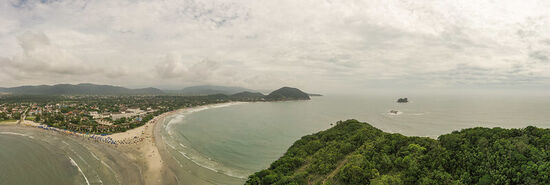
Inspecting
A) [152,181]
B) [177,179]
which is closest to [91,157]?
[152,181]

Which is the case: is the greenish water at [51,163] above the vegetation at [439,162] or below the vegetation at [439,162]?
below

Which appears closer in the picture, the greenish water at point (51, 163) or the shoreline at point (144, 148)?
the greenish water at point (51, 163)

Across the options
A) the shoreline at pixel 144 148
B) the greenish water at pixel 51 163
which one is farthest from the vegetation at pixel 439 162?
the greenish water at pixel 51 163

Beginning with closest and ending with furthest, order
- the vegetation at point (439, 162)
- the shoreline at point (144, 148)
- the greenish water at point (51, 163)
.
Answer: the vegetation at point (439, 162) → the greenish water at point (51, 163) → the shoreline at point (144, 148)

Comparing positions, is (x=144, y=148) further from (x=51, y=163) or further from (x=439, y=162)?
(x=439, y=162)

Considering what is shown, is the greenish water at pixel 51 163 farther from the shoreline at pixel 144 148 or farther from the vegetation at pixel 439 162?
the vegetation at pixel 439 162

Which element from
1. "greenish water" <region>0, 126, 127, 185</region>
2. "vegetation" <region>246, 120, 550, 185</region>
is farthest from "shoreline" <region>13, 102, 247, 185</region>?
"vegetation" <region>246, 120, 550, 185</region>

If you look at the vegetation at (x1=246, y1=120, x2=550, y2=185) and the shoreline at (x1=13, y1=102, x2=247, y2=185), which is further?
the shoreline at (x1=13, y1=102, x2=247, y2=185)

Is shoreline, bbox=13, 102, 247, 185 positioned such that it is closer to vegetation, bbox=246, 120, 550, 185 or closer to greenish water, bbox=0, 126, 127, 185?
greenish water, bbox=0, 126, 127, 185

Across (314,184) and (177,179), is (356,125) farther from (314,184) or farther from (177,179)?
(177,179)
